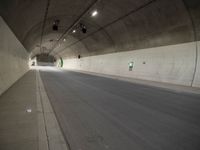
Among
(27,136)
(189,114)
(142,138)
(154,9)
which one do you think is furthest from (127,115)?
(154,9)

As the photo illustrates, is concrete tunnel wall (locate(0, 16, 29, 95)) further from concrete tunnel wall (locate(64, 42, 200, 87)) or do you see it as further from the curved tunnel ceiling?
concrete tunnel wall (locate(64, 42, 200, 87))

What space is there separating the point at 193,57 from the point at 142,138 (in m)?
9.95

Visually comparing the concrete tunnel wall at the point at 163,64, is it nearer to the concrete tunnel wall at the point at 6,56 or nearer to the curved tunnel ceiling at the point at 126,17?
the curved tunnel ceiling at the point at 126,17

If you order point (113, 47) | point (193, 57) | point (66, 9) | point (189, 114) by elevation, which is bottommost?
point (189, 114)

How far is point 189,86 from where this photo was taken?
11984 millimetres

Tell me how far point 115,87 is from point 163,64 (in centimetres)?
496

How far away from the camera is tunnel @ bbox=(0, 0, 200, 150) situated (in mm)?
3676

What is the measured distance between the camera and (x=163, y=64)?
13914 mm

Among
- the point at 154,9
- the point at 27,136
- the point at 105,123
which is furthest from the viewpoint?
the point at 154,9

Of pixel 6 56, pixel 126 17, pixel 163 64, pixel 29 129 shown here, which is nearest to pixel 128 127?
pixel 29 129

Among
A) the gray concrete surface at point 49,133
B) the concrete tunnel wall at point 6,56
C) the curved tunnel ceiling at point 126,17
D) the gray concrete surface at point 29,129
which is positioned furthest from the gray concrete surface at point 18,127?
the curved tunnel ceiling at point 126,17

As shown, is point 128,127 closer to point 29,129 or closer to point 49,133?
point 49,133

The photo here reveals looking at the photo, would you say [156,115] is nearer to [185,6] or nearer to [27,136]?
[27,136]

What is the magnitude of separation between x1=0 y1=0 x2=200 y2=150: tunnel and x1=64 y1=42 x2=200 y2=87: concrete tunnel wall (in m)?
0.07
